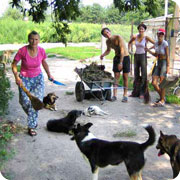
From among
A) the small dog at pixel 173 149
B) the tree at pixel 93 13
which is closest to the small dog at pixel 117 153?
the small dog at pixel 173 149

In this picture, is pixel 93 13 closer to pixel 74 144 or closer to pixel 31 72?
pixel 31 72

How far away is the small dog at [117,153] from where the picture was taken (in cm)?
330

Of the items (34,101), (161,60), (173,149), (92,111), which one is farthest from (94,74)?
(173,149)

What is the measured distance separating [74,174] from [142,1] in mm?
5159

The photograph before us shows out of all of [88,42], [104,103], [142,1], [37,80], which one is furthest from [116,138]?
[88,42]

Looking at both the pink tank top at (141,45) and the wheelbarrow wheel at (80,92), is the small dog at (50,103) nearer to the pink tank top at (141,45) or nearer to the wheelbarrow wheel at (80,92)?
the wheelbarrow wheel at (80,92)

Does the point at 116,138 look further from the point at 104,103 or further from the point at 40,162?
the point at 104,103

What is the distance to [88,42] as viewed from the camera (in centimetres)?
3669

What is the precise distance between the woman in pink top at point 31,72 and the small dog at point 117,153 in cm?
194

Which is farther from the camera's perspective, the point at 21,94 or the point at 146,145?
the point at 21,94

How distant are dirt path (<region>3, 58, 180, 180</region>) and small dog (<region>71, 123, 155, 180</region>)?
0.50m

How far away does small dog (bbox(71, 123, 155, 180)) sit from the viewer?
3305 millimetres

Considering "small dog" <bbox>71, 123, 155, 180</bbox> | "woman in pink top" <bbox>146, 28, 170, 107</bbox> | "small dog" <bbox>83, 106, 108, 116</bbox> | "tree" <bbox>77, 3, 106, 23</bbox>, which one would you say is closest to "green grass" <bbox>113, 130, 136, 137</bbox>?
"small dog" <bbox>83, 106, 108, 116</bbox>

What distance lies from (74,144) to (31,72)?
165 centimetres
